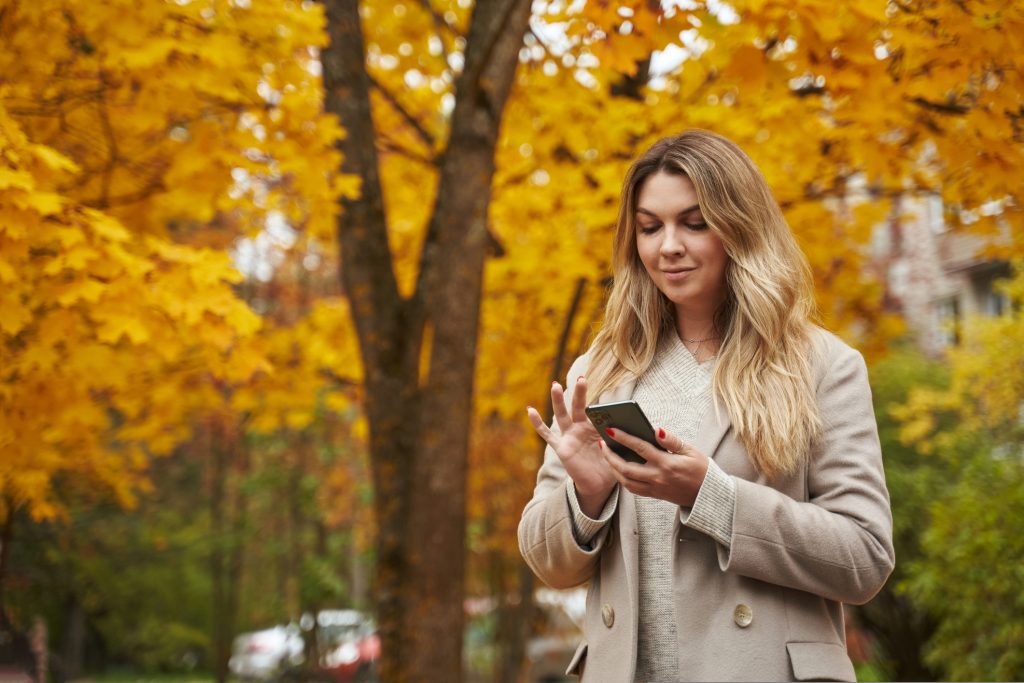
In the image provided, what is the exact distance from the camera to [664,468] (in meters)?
1.88

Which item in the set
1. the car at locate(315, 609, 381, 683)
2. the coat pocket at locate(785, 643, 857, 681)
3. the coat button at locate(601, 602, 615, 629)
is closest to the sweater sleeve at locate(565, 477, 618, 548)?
the coat button at locate(601, 602, 615, 629)

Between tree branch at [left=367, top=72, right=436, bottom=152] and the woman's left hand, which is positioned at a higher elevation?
tree branch at [left=367, top=72, right=436, bottom=152]

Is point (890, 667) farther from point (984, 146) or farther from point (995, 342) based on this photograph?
point (984, 146)

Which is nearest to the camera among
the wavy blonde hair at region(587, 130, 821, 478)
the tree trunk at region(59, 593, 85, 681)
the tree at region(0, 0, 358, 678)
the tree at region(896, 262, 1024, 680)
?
the wavy blonde hair at region(587, 130, 821, 478)

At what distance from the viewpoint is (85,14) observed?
452 cm

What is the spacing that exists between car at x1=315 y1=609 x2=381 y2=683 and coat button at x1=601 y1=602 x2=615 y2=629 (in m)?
10.1

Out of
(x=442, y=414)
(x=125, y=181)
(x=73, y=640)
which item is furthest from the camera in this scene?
(x=73, y=640)

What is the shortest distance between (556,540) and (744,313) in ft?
2.03

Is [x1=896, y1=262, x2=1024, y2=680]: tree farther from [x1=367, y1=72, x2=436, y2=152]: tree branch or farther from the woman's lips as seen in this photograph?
the woman's lips

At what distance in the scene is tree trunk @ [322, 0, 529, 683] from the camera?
5297 millimetres

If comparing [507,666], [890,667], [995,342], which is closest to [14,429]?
[995,342]

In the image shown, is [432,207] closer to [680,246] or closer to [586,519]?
[680,246]

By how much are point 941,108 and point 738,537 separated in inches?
115

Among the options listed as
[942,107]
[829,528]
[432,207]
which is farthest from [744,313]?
[432,207]
